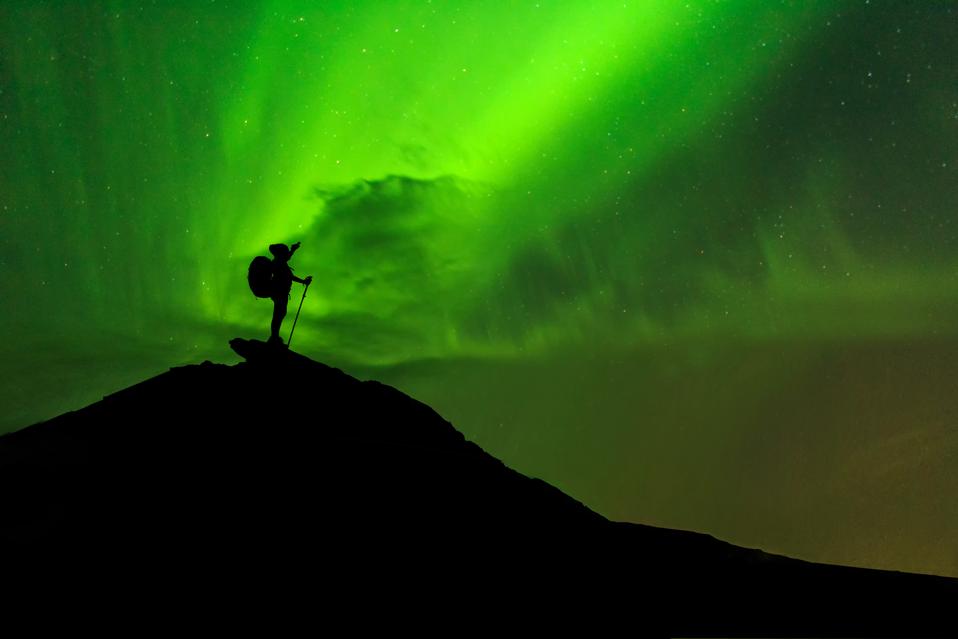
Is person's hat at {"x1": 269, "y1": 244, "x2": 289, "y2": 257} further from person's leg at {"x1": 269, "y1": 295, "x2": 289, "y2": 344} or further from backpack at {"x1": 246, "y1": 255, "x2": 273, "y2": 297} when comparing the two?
person's leg at {"x1": 269, "y1": 295, "x2": 289, "y2": 344}

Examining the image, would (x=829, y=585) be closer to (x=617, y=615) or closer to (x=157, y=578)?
(x=617, y=615)

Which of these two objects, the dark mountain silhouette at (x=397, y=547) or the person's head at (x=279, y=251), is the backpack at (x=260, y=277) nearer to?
the person's head at (x=279, y=251)

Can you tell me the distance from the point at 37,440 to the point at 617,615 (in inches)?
207

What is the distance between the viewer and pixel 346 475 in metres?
3.37

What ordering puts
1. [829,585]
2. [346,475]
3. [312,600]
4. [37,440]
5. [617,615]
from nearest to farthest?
[829,585] < [617,615] < [312,600] < [346,475] < [37,440]

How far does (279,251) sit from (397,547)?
7089 mm

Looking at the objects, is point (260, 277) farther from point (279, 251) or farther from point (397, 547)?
point (397, 547)

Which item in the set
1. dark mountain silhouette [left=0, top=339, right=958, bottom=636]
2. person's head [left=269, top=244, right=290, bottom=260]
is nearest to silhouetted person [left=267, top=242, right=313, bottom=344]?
person's head [left=269, top=244, right=290, bottom=260]

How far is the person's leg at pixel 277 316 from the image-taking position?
8.67 m

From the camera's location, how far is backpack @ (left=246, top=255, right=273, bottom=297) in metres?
8.96

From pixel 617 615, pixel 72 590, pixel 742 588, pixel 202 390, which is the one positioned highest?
pixel 202 390

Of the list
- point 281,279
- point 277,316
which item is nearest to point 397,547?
point 277,316

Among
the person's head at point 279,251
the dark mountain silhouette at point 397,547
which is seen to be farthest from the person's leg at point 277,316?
the dark mountain silhouette at point 397,547

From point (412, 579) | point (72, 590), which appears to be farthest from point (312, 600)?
point (72, 590)
